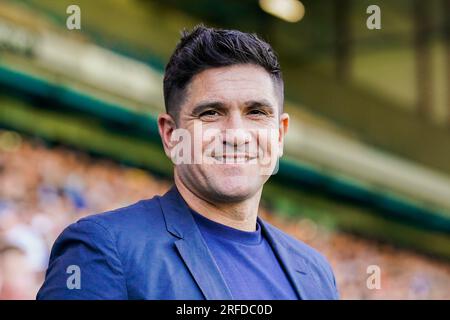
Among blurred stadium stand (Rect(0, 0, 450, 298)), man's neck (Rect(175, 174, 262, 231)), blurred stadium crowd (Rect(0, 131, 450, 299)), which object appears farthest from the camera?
blurred stadium stand (Rect(0, 0, 450, 298))

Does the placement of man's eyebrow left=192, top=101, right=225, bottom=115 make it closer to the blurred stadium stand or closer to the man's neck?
the man's neck

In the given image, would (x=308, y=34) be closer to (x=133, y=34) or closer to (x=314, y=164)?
(x=314, y=164)

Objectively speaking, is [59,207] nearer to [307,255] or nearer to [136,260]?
[307,255]

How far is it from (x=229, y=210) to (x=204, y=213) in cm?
4

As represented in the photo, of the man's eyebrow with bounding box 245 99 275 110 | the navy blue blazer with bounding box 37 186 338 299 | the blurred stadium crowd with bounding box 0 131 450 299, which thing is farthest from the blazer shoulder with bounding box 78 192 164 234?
the blurred stadium crowd with bounding box 0 131 450 299

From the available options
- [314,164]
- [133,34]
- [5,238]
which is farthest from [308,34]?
[5,238]

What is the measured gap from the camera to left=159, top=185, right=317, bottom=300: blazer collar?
46.4 inches

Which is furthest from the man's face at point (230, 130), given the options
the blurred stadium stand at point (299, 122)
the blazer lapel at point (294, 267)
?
the blurred stadium stand at point (299, 122)

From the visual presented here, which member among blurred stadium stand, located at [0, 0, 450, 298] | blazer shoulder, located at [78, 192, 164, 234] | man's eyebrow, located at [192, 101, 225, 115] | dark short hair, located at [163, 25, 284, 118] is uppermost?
blurred stadium stand, located at [0, 0, 450, 298]

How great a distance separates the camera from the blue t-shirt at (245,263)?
121 centimetres

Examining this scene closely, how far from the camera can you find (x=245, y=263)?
124 centimetres

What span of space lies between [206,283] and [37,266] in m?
3.35

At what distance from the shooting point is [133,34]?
21.3 ft

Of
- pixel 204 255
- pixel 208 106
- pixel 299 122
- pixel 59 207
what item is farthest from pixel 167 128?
pixel 299 122
